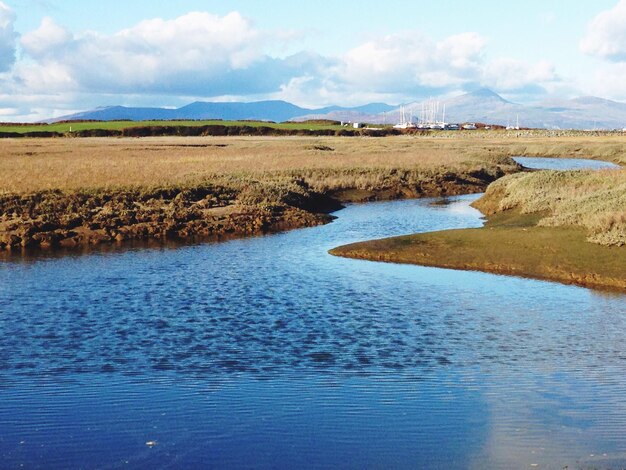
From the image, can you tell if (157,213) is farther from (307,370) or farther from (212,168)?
(307,370)

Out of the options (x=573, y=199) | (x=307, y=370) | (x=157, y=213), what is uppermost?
(x=573, y=199)

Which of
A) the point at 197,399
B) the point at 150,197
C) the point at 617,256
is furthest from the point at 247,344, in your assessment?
the point at 150,197

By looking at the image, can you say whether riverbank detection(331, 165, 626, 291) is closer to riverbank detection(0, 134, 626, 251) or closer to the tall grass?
the tall grass

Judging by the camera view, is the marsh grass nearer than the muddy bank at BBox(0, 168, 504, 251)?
No

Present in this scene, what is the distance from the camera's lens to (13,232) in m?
33.7

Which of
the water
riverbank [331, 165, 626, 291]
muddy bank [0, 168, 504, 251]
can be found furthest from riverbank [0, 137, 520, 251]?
riverbank [331, 165, 626, 291]

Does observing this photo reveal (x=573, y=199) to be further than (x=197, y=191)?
No

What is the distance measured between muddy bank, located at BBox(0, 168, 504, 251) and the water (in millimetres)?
7794

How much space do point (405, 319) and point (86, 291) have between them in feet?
31.6

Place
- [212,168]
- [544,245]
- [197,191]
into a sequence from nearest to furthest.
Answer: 1. [544,245]
2. [197,191]
3. [212,168]

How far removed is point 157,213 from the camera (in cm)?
3953

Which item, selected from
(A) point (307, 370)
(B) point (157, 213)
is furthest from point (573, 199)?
(A) point (307, 370)

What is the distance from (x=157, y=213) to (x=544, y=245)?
19381mm

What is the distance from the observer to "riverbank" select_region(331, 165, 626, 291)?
26.2 m
